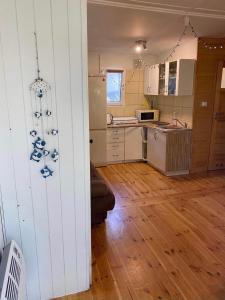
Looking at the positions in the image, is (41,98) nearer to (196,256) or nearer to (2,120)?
(2,120)

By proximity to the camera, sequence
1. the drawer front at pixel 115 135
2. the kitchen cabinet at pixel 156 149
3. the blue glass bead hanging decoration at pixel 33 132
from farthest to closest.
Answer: the drawer front at pixel 115 135 → the kitchen cabinet at pixel 156 149 → the blue glass bead hanging decoration at pixel 33 132

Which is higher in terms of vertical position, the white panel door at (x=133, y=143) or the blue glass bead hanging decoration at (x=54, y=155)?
the blue glass bead hanging decoration at (x=54, y=155)

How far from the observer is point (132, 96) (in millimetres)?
5539

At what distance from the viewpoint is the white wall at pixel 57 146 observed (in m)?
1.40

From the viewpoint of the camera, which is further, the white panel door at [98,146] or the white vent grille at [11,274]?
the white panel door at [98,146]

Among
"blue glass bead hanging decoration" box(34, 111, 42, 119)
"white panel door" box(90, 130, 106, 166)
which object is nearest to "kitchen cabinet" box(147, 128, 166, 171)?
"white panel door" box(90, 130, 106, 166)

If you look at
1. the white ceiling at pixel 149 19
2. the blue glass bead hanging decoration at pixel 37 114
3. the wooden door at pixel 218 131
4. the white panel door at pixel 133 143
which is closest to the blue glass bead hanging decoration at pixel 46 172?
the blue glass bead hanging decoration at pixel 37 114

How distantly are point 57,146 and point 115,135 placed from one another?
344cm

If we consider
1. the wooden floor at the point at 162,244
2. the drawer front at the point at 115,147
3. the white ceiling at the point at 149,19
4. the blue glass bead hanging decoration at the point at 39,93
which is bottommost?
the wooden floor at the point at 162,244

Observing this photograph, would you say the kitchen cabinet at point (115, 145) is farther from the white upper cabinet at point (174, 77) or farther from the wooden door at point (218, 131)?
the wooden door at point (218, 131)

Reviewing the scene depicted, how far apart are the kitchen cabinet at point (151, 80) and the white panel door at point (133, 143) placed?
0.85 metres

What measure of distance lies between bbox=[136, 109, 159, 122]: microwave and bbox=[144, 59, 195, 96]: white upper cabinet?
1.55ft

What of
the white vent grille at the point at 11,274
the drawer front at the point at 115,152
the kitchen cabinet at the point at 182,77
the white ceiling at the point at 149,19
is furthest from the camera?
the drawer front at the point at 115,152

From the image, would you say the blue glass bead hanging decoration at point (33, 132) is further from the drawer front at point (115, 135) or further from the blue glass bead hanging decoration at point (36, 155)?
the drawer front at point (115, 135)
